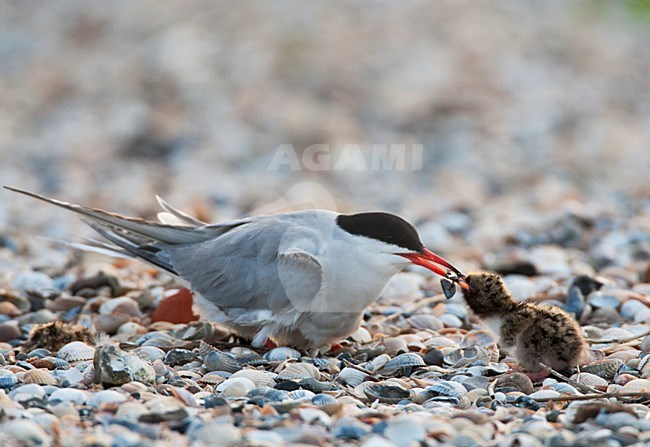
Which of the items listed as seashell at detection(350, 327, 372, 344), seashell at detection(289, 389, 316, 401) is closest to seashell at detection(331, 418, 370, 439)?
seashell at detection(289, 389, 316, 401)

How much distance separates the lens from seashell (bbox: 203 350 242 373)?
3.62m

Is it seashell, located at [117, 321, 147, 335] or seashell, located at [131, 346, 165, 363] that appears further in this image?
seashell, located at [117, 321, 147, 335]

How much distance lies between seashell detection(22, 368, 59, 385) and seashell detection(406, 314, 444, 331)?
1738mm

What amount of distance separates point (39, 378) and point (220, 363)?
685 mm

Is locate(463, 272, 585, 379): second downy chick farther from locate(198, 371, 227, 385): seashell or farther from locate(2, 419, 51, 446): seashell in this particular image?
locate(2, 419, 51, 446): seashell

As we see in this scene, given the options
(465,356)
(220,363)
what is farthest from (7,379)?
(465,356)

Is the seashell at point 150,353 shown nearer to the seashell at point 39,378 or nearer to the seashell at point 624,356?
the seashell at point 39,378

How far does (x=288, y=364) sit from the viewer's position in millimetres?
3570

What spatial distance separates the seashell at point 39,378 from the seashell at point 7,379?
4 centimetres

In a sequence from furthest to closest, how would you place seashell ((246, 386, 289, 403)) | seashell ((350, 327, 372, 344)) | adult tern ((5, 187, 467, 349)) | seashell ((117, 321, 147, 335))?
seashell ((117, 321, 147, 335)) < seashell ((350, 327, 372, 344)) < adult tern ((5, 187, 467, 349)) < seashell ((246, 386, 289, 403))

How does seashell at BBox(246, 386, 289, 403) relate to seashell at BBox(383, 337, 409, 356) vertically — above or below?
above

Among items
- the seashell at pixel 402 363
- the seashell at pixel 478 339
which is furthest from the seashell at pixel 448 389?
the seashell at pixel 478 339

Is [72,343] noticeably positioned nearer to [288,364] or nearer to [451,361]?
[288,364]

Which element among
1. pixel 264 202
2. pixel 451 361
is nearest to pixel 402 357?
pixel 451 361
